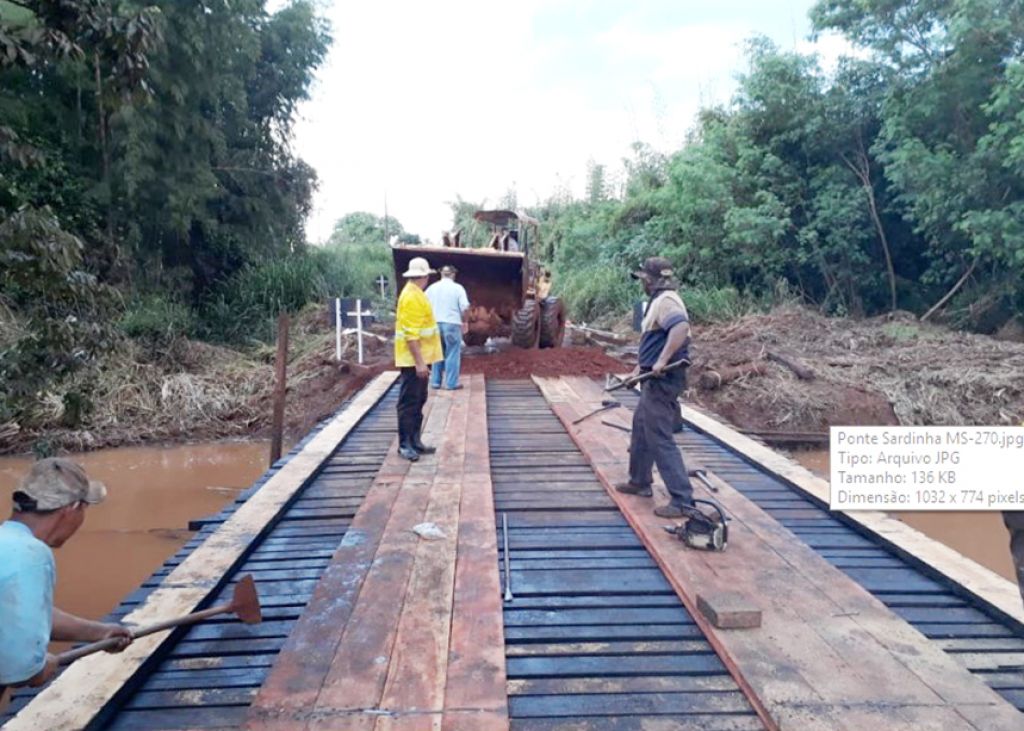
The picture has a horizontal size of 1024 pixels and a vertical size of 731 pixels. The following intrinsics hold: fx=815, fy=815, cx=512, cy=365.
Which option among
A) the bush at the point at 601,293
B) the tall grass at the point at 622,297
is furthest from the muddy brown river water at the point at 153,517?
the bush at the point at 601,293

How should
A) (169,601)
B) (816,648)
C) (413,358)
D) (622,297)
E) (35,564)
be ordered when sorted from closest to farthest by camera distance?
(35,564), (816,648), (169,601), (413,358), (622,297)

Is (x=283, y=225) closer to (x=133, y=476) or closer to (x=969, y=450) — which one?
(x=133, y=476)

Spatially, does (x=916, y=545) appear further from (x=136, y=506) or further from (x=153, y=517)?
(x=136, y=506)

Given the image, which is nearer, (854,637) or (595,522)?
(854,637)

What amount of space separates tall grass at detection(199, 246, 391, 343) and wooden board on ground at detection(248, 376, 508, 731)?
11.5m

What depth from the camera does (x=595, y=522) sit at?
4.71 meters

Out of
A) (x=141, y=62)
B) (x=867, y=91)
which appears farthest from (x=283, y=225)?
(x=141, y=62)

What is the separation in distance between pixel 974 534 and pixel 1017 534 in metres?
6.44

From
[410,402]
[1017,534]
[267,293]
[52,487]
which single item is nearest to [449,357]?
[410,402]

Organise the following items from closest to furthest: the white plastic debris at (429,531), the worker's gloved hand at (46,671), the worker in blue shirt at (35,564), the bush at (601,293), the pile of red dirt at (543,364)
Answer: the worker in blue shirt at (35,564)
the worker's gloved hand at (46,671)
the white plastic debris at (429,531)
the pile of red dirt at (543,364)
the bush at (601,293)

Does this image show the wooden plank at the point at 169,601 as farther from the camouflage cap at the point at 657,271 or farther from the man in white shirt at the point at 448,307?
the man in white shirt at the point at 448,307

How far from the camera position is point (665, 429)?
185 inches

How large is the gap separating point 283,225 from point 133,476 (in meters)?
9.05

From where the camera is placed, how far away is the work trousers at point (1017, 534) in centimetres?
256
